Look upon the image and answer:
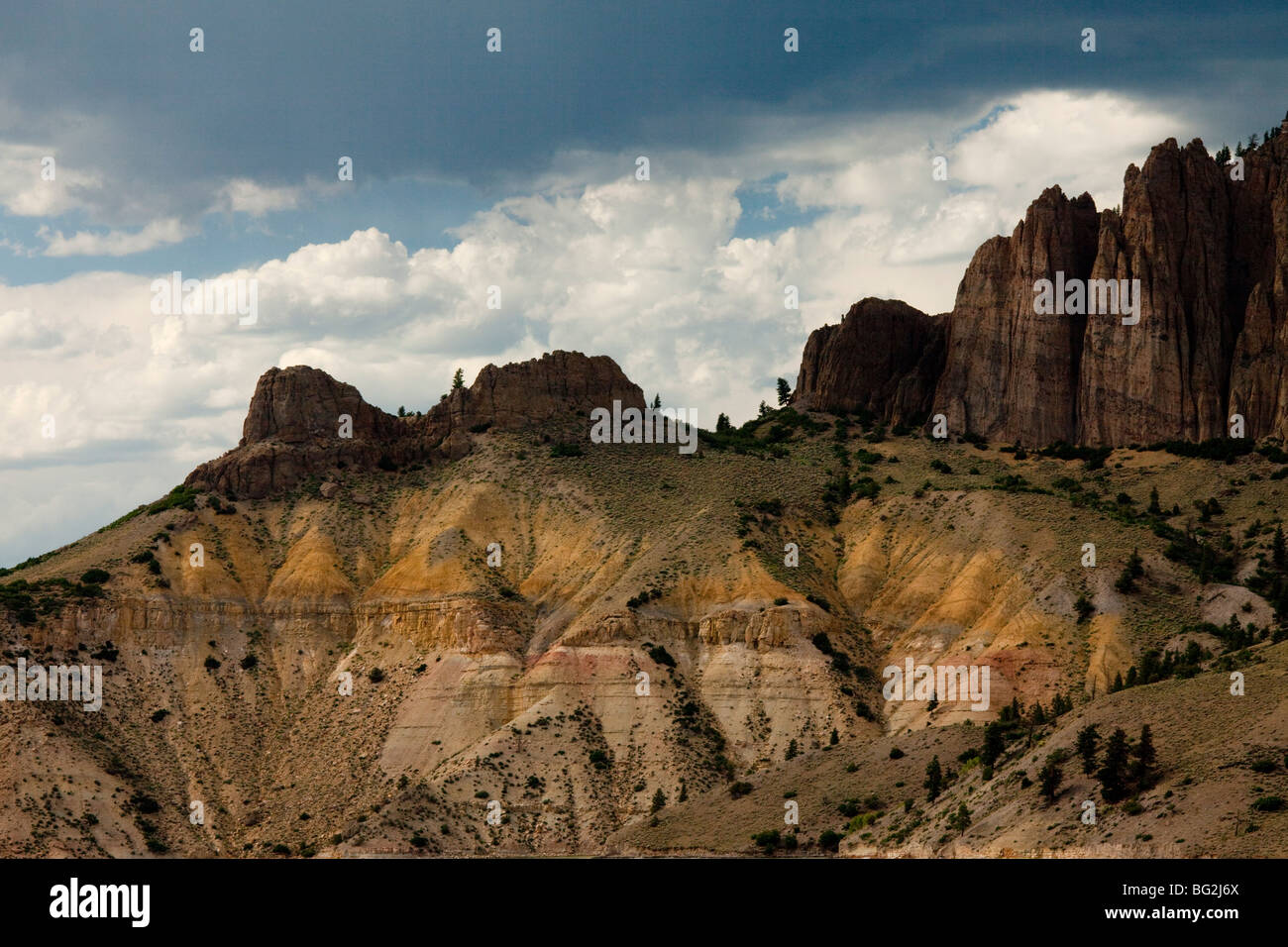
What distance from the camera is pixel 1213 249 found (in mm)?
182875

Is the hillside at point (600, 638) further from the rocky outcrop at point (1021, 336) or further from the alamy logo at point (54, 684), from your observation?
the rocky outcrop at point (1021, 336)

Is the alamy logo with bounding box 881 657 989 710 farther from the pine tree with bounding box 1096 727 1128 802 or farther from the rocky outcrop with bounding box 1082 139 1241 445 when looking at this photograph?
the rocky outcrop with bounding box 1082 139 1241 445

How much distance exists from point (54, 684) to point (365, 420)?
5032cm

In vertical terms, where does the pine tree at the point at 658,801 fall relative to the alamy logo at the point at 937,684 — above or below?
below

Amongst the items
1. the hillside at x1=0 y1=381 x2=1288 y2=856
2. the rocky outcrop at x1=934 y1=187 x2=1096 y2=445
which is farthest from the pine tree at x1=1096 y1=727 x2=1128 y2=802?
the rocky outcrop at x1=934 y1=187 x2=1096 y2=445

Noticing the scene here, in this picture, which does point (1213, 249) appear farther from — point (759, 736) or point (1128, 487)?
point (759, 736)

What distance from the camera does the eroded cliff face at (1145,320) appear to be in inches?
6954

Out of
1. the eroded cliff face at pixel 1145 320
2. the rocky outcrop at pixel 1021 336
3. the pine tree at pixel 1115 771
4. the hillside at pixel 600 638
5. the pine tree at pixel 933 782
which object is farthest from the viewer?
the rocky outcrop at pixel 1021 336

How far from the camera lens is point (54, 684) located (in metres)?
147

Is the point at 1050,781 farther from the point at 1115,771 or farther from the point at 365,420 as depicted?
the point at 365,420

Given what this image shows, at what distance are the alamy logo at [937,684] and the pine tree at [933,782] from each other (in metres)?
16.4

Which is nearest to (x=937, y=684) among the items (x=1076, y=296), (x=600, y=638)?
(x=600, y=638)
